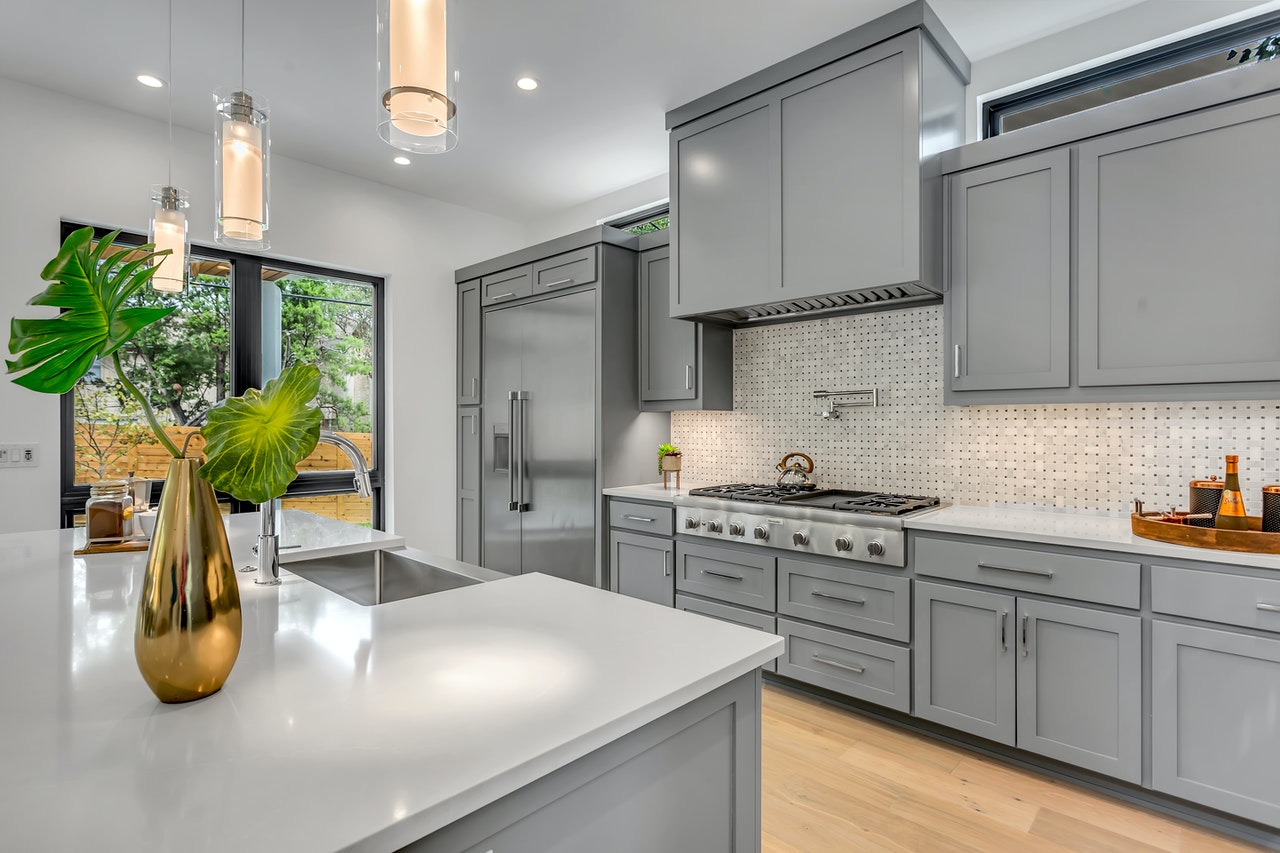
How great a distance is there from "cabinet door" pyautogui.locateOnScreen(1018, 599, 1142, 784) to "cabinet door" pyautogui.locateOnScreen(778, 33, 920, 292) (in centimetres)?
135

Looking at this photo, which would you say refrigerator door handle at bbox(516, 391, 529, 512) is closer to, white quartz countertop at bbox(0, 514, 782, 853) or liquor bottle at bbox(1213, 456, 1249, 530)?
white quartz countertop at bbox(0, 514, 782, 853)

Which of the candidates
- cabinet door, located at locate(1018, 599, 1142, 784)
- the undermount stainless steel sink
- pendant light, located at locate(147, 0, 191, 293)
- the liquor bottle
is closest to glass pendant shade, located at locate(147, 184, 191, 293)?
pendant light, located at locate(147, 0, 191, 293)

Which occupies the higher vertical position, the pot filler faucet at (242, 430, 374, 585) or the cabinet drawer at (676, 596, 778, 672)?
the pot filler faucet at (242, 430, 374, 585)

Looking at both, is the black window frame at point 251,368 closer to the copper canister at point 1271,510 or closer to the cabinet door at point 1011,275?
the cabinet door at point 1011,275

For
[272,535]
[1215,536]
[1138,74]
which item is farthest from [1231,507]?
[272,535]

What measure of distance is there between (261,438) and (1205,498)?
2689 mm

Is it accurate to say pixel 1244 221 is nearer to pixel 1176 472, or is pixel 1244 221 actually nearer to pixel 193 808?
pixel 1176 472

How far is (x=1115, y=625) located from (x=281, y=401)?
2.41 meters

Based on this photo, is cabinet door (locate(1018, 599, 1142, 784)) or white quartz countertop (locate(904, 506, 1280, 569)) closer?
white quartz countertop (locate(904, 506, 1280, 569))

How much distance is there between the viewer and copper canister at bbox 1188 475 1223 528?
204 centimetres

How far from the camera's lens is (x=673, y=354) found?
11.6 feet

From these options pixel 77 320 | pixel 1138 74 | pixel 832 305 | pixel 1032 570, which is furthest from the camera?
pixel 832 305

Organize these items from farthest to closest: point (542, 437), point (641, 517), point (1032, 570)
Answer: point (542, 437), point (641, 517), point (1032, 570)

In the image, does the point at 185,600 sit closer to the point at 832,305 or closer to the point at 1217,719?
the point at 1217,719
